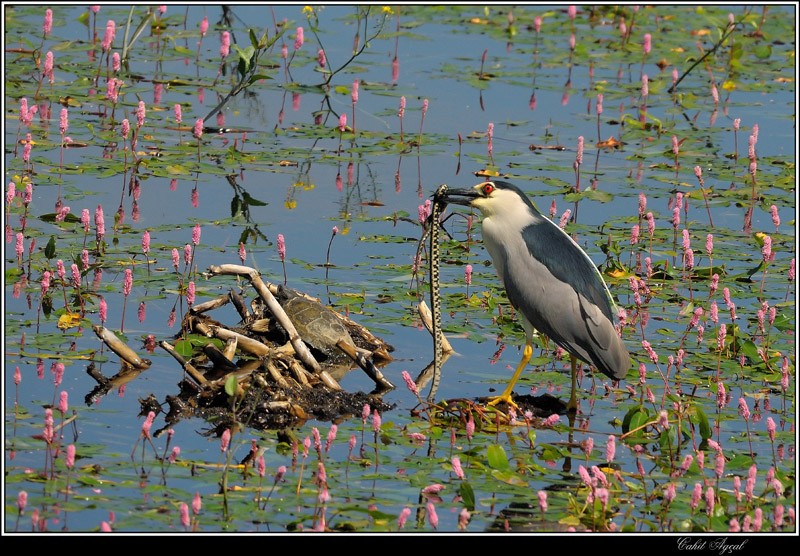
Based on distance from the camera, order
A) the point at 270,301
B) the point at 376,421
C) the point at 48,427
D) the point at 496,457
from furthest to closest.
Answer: the point at 270,301 < the point at 376,421 < the point at 496,457 < the point at 48,427

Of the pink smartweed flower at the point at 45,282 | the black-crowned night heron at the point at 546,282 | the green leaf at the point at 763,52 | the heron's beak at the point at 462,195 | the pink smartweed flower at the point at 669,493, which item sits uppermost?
the green leaf at the point at 763,52

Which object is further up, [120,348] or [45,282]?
[45,282]

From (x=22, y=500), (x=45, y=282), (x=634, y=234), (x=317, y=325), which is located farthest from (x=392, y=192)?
(x=22, y=500)

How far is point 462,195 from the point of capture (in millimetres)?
8555

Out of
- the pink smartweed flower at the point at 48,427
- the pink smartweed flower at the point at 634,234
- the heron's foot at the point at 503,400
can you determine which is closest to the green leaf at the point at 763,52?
the pink smartweed flower at the point at 634,234

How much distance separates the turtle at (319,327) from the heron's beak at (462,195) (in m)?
1.00

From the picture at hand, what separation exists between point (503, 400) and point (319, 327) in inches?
48.2

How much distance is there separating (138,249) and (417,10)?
846 cm

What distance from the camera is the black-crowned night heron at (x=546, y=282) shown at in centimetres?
802

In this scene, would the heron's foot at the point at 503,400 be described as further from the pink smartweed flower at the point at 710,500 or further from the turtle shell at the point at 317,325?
the pink smartweed flower at the point at 710,500

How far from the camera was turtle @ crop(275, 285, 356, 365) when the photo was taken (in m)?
8.38

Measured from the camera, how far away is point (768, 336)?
29.1 feet

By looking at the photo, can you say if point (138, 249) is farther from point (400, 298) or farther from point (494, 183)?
point (494, 183)

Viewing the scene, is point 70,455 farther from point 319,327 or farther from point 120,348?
point 319,327
